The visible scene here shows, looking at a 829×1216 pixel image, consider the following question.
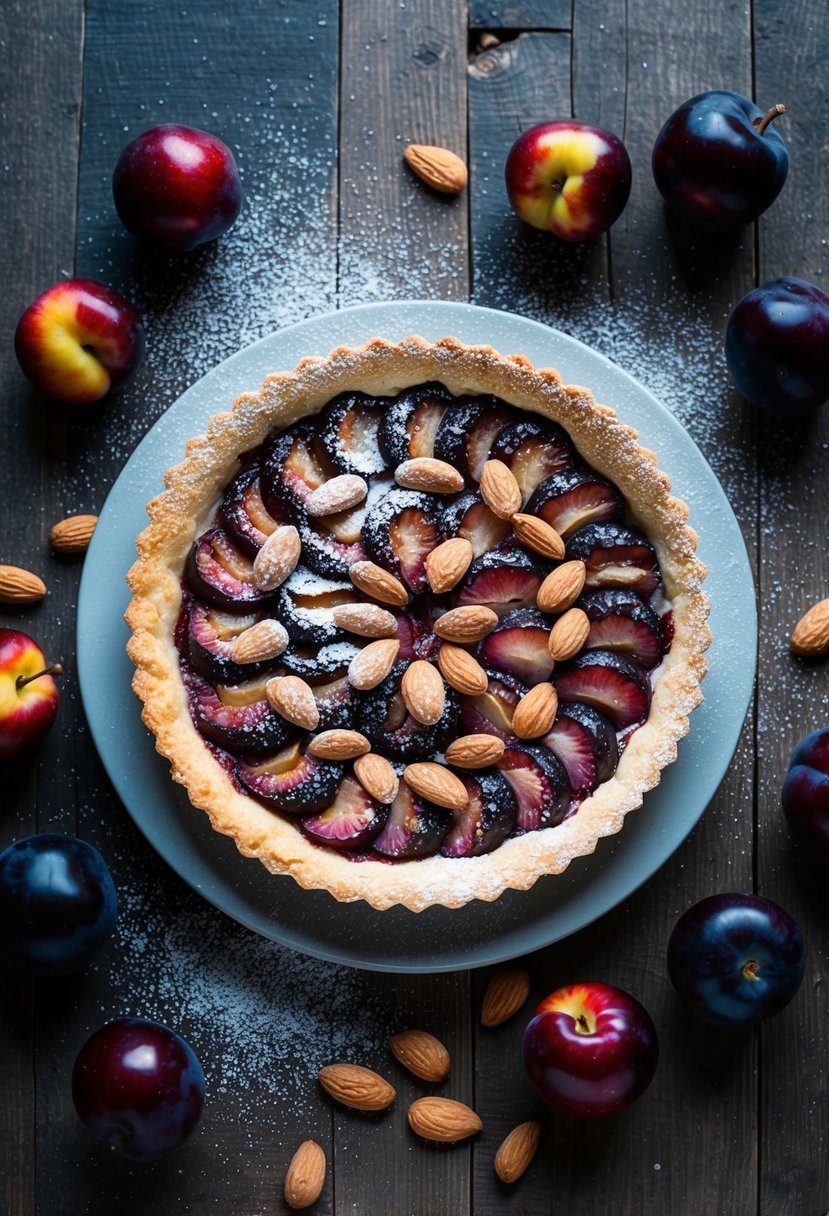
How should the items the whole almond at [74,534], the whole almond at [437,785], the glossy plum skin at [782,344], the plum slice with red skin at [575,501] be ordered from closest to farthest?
the whole almond at [437,785] → the plum slice with red skin at [575,501] → the glossy plum skin at [782,344] → the whole almond at [74,534]

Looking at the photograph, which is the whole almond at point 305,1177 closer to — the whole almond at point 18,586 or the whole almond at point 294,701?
the whole almond at point 294,701

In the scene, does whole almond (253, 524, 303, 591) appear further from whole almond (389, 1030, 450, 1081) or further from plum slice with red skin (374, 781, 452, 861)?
whole almond (389, 1030, 450, 1081)

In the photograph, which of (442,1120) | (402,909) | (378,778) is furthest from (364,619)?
(442,1120)

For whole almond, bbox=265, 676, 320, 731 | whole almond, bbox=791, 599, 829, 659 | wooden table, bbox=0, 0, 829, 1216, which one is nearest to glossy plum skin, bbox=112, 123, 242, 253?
wooden table, bbox=0, 0, 829, 1216

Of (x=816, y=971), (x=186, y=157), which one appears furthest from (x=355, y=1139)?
(x=186, y=157)

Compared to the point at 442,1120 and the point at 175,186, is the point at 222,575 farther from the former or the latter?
the point at 442,1120

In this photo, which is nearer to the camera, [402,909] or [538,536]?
[538,536]

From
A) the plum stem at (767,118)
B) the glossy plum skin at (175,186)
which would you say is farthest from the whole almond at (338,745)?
the plum stem at (767,118)
